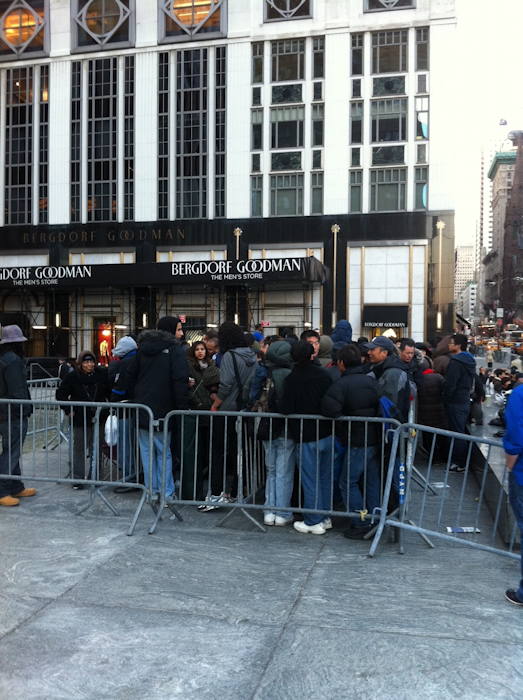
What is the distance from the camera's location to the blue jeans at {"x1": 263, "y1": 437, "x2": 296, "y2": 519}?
649 cm

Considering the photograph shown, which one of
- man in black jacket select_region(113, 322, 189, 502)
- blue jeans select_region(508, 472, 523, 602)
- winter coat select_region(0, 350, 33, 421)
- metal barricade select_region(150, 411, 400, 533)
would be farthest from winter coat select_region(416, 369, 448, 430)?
winter coat select_region(0, 350, 33, 421)

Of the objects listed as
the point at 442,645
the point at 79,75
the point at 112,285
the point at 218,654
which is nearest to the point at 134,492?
the point at 218,654

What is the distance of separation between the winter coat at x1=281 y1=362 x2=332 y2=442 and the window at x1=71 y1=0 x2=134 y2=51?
3362 cm

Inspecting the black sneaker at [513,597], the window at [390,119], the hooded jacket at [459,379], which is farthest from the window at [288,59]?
the black sneaker at [513,597]

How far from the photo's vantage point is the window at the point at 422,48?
104 ft

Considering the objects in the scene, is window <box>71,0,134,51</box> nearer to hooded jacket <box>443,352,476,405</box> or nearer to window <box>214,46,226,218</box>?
window <box>214,46,226,218</box>

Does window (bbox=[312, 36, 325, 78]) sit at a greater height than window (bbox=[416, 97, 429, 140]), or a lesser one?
greater

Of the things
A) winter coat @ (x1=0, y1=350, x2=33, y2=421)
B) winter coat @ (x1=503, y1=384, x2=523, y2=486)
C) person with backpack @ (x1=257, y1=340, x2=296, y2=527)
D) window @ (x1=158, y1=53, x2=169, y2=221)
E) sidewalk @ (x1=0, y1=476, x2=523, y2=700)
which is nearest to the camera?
sidewalk @ (x1=0, y1=476, x2=523, y2=700)

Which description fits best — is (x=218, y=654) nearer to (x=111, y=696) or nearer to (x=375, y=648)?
(x=111, y=696)

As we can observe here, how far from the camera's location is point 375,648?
Answer: 3930 mm

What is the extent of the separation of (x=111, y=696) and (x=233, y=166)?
32.2 metres

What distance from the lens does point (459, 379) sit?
930cm

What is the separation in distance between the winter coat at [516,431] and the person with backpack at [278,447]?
232 centimetres

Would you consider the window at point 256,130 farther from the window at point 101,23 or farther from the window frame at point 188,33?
the window at point 101,23
